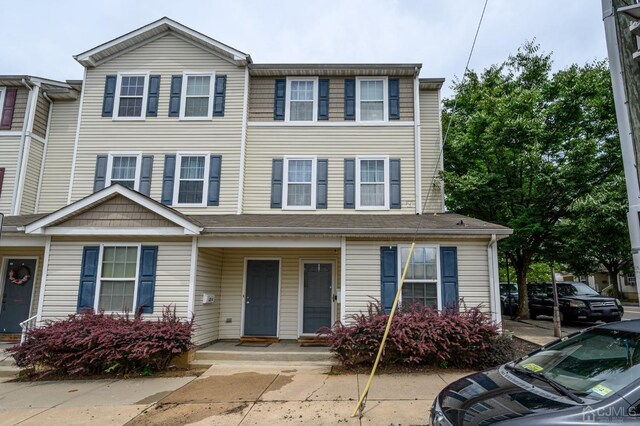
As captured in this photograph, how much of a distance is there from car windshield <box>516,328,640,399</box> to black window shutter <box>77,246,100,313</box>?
8741 mm

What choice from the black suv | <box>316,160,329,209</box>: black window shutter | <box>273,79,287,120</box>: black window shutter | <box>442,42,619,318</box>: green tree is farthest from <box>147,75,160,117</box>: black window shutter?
the black suv

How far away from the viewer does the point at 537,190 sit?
12.2 m

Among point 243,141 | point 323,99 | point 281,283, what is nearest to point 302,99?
point 323,99

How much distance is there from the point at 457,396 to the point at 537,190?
35.3 feet

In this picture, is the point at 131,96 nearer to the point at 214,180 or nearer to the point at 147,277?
the point at 214,180

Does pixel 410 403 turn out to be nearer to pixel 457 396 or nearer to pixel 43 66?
pixel 457 396

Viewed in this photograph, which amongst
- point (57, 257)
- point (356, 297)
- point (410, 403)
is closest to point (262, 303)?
point (356, 297)

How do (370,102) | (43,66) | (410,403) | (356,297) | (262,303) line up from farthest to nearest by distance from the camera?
(43,66) < (370,102) < (262,303) < (356,297) < (410,403)

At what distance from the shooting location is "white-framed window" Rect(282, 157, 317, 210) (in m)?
10.7

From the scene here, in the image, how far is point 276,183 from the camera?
1087 centimetres

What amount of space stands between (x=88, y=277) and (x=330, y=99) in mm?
7927

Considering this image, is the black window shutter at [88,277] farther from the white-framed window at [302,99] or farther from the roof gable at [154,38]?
the white-framed window at [302,99]

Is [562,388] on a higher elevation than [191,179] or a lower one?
lower

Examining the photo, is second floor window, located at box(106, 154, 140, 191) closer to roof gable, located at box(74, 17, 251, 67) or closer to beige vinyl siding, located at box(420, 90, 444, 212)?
roof gable, located at box(74, 17, 251, 67)
